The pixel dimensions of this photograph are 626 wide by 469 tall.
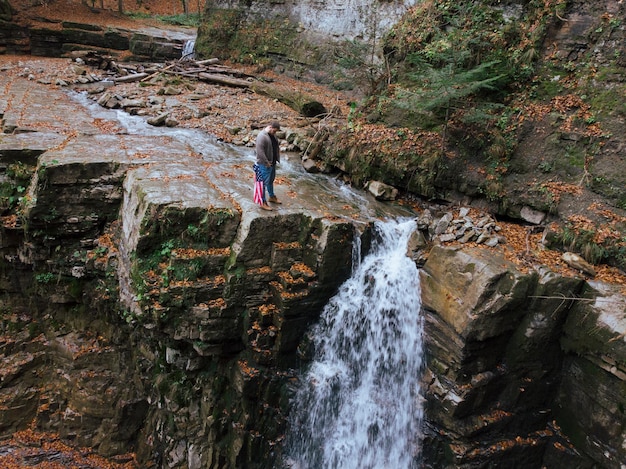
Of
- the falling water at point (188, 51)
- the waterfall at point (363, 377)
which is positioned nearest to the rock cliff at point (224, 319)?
the waterfall at point (363, 377)

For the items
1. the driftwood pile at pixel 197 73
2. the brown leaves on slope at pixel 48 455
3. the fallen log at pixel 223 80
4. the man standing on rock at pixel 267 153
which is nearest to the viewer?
the man standing on rock at pixel 267 153

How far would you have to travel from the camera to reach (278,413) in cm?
766

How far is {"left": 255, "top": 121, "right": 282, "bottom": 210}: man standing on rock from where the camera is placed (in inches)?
278

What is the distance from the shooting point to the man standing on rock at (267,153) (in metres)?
7.05

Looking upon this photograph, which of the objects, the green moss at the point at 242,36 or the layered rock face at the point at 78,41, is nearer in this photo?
the green moss at the point at 242,36

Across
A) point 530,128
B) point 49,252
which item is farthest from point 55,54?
point 530,128

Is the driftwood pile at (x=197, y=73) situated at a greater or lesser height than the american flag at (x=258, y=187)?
greater

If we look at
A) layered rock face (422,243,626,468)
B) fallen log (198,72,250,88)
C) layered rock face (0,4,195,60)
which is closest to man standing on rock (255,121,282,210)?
layered rock face (422,243,626,468)

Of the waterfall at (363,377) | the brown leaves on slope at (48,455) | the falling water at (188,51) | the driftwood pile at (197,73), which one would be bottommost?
the brown leaves on slope at (48,455)

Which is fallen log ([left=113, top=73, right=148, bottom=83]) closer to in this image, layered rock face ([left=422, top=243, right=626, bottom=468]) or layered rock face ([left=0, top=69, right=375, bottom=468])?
layered rock face ([left=0, top=69, right=375, bottom=468])

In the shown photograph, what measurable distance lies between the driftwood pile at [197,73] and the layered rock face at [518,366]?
31.4ft

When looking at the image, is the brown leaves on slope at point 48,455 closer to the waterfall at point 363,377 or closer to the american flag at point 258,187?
the waterfall at point 363,377

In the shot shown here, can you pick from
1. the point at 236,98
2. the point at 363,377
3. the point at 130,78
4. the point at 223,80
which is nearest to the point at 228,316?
the point at 363,377

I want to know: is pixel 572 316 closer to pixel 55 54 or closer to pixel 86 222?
pixel 86 222
